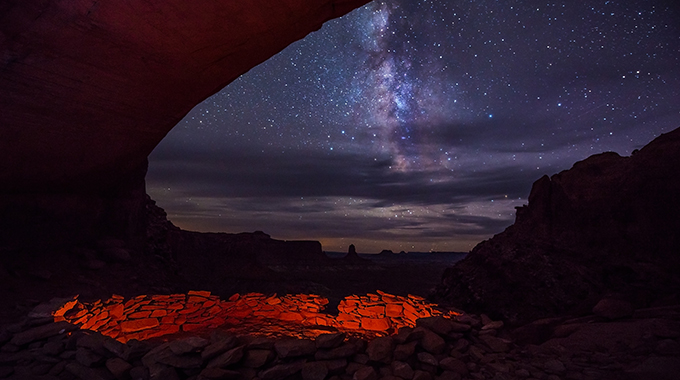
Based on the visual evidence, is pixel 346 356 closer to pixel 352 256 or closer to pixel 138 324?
pixel 138 324

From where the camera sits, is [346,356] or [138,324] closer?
[346,356]

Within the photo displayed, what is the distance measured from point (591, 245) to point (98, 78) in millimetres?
10942

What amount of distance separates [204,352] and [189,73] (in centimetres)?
459

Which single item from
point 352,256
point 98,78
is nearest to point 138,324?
point 98,78

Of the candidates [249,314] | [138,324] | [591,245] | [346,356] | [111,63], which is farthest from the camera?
[249,314]

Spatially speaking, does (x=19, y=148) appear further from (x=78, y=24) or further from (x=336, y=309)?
(x=336, y=309)

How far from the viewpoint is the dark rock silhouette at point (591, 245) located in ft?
20.8

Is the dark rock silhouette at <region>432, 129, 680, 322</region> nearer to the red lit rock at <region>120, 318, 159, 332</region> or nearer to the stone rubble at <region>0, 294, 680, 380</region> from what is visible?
the stone rubble at <region>0, 294, 680, 380</region>

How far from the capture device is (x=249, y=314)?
859 cm

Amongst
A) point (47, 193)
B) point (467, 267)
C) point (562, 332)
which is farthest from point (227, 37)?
point (467, 267)

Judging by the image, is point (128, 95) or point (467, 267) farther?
point (467, 267)

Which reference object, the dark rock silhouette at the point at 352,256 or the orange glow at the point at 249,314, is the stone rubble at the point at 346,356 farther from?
the dark rock silhouette at the point at 352,256

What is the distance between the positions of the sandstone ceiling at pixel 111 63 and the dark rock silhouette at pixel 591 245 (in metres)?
7.30

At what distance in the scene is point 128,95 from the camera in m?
5.61
